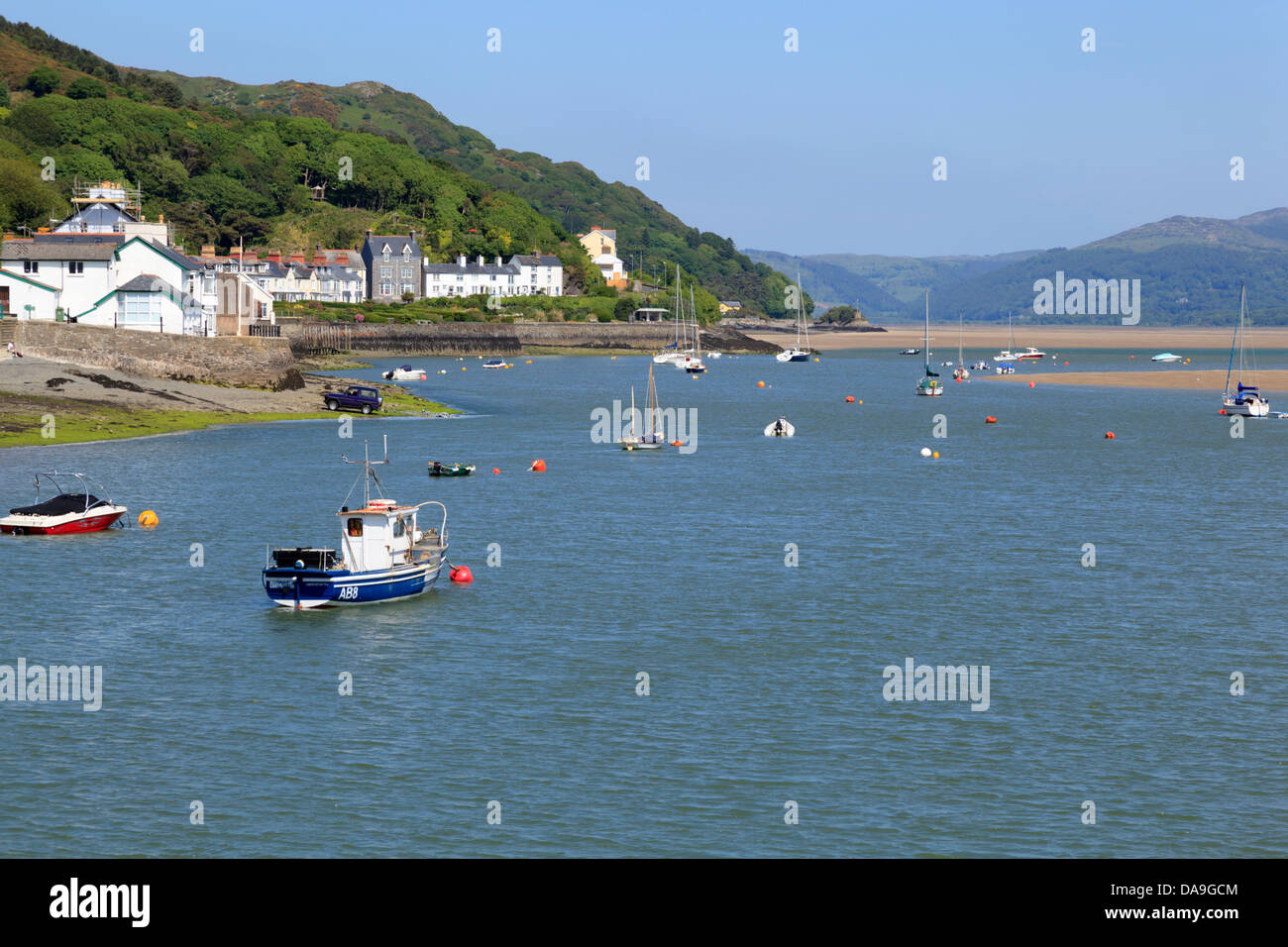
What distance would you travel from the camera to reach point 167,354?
96188 mm

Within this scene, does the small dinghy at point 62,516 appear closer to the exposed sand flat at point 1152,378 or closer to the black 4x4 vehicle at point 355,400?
the black 4x4 vehicle at point 355,400

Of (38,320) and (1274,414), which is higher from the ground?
(38,320)

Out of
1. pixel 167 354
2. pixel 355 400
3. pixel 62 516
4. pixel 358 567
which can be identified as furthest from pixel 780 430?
pixel 358 567

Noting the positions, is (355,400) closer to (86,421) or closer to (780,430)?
(86,421)

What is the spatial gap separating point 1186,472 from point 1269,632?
39850 mm

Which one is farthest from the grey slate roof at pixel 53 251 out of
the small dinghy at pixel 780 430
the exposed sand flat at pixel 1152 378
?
the exposed sand flat at pixel 1152 378

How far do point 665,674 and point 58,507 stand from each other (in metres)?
28.0

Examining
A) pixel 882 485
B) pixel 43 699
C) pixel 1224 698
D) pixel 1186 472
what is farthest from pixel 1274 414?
pixel 43 699

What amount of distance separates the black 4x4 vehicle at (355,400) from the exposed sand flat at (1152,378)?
88971mm

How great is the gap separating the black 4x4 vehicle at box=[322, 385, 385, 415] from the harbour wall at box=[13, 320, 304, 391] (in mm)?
5876

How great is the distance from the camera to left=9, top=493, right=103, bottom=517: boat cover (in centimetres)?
4909
